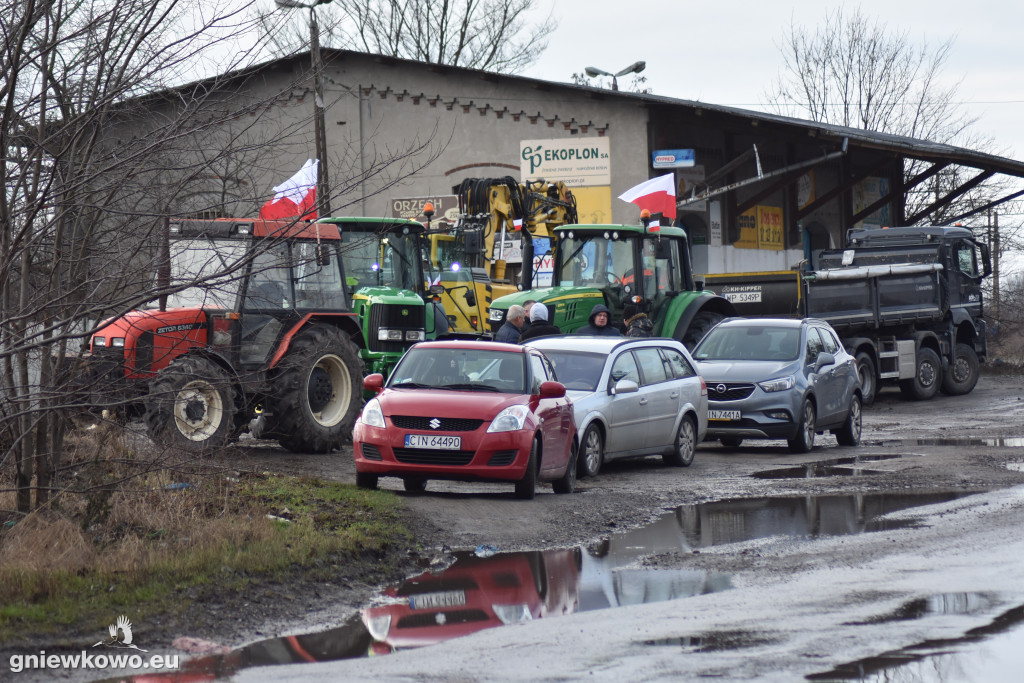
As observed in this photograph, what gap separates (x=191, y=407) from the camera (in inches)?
527

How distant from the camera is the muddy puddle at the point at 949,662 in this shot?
5859 millimetres

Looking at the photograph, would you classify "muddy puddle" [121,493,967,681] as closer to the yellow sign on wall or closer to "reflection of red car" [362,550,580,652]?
"reflection of red car" [362,550,580,652]

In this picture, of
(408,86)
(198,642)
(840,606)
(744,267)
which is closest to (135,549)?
(198,642)

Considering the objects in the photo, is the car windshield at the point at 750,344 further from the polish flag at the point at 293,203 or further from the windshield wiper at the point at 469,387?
the polish flag at the point at 293,203

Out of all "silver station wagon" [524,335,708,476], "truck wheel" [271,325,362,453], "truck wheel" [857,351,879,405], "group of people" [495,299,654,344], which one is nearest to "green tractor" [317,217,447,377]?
"group of people" [495,299,654,344]

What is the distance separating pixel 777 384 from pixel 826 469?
2.30m

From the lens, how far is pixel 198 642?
6.96 m

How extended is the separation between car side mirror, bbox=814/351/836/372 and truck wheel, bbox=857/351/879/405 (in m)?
6.91

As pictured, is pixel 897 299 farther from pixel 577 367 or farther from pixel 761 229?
pixel 761 229

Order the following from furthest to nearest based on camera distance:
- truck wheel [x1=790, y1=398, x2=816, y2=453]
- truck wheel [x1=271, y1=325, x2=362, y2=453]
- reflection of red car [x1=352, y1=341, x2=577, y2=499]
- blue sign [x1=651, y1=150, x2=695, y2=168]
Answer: blue sign [x1=651, y1=150, x2=695, y2=168], truck wheel [x1=790, y1=398, x2=816, y2=453], truck wheel [x1=271, y1=325, x2=362, y2=453], reflection of red car [x1=352, y1=341, x2=577, y2=499]

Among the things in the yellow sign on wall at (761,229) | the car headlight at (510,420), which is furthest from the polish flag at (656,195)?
the yellow sign on wall at (761,229)

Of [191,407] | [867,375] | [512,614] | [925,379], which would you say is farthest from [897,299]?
[512,614]

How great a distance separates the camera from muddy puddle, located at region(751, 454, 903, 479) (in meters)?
15.2

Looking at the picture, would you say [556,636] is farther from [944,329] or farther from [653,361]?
[944,329]
